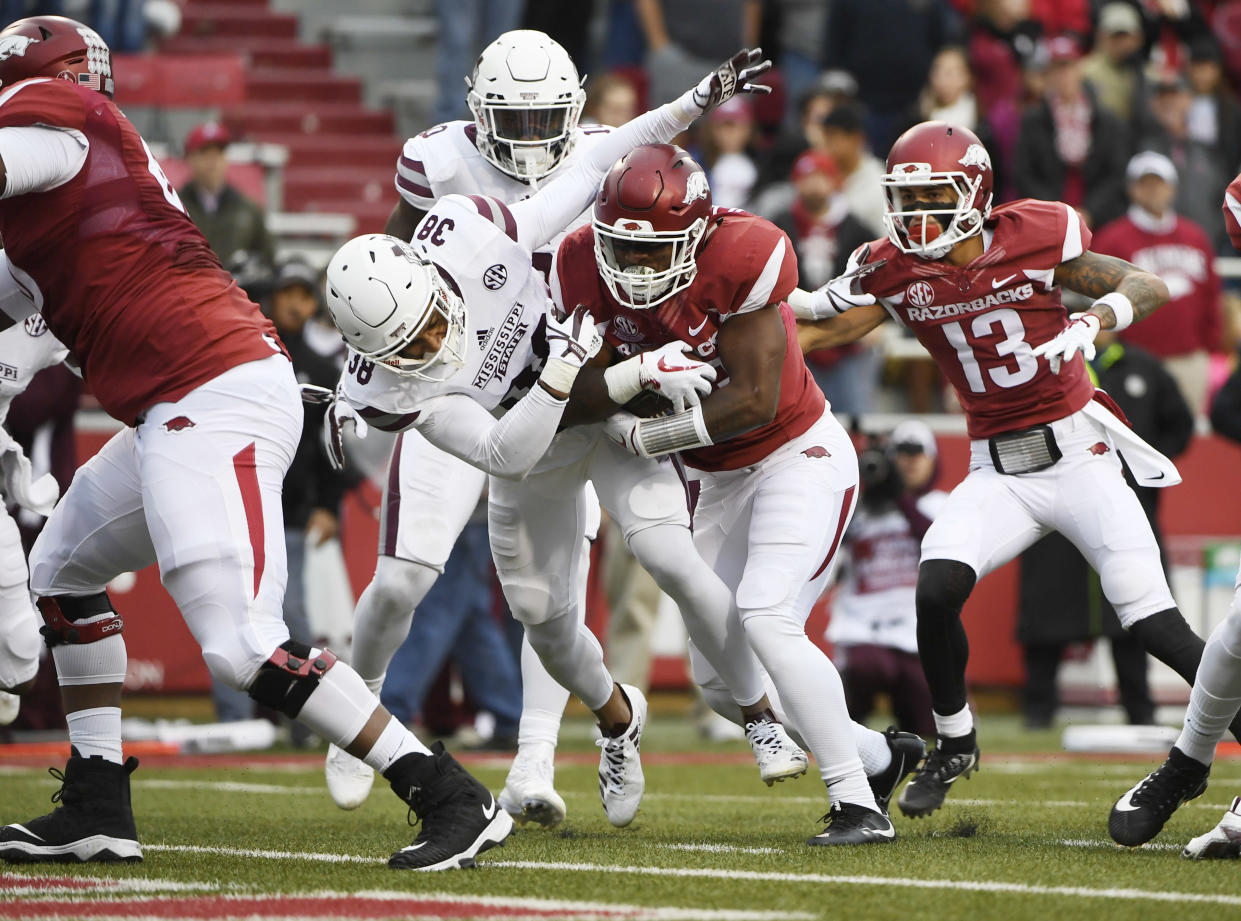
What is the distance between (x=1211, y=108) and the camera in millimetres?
12016

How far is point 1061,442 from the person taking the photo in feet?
17.5

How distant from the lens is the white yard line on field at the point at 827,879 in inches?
148

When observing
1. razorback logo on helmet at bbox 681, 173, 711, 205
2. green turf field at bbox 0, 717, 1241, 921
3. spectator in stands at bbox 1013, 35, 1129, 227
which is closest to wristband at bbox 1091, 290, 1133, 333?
razorback logo on helmet at bbox 681, 173, 711, 205

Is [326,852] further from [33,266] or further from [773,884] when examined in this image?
[33,266]

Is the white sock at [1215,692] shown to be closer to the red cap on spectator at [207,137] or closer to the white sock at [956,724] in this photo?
the white sock at [956,724]

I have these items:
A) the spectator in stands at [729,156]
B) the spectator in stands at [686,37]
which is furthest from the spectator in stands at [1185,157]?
the spectator in stands at [686,37]

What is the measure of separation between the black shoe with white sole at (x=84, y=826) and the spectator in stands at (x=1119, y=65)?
28.6 feet

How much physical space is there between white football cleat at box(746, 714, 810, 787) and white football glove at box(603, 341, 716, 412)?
0.94 meters

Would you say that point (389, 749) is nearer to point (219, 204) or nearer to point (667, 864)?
point (667, 864)

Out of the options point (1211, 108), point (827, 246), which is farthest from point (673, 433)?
point (1211, 108)

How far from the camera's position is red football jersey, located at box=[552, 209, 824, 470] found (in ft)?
15.2

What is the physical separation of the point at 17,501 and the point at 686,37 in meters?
7.15

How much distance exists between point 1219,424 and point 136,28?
7039mm

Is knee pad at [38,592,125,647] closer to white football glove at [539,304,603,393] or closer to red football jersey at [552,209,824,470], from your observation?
A: white football glove at [539,304,603,393]
